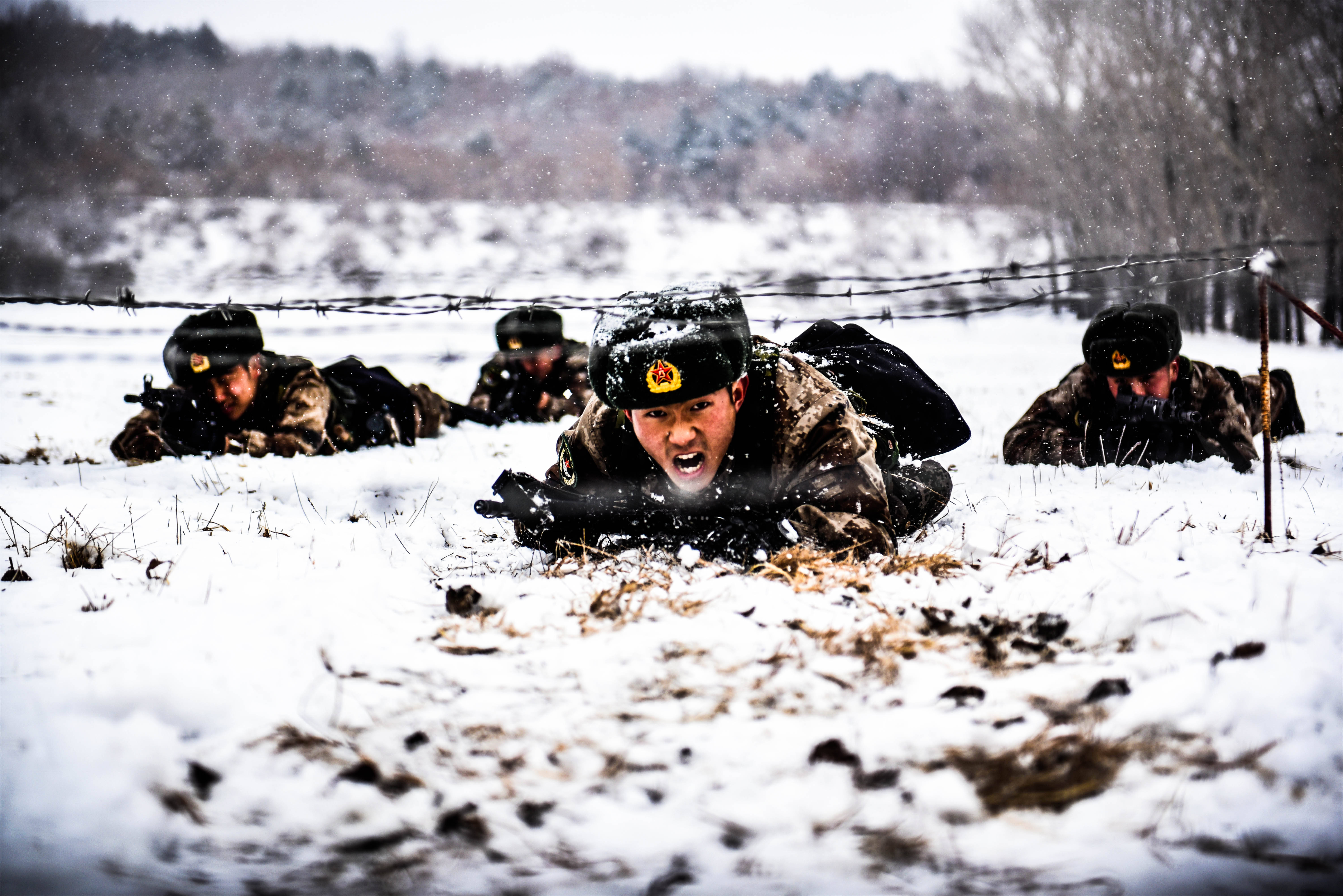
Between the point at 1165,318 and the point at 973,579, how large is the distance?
12.1ft

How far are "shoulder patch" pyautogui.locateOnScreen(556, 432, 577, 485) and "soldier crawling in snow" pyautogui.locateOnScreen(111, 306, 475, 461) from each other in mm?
3386

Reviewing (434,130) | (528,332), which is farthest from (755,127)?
(528,332)

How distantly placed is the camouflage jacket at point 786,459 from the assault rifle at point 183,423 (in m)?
3.89

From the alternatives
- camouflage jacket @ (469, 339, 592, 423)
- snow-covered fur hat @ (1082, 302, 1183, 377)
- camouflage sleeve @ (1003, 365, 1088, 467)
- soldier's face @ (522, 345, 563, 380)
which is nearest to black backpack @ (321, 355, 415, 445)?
camouflage jacket @ (469, 339, 592, 423)

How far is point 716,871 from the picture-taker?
55.3 inches

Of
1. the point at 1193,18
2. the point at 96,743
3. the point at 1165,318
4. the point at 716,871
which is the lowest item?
the point at 716,871


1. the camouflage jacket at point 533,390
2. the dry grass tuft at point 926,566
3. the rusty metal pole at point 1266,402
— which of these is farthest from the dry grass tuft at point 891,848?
the camouflage jacket at point 533,390

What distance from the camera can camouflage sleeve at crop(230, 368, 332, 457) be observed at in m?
6.06

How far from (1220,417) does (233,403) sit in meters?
7.14

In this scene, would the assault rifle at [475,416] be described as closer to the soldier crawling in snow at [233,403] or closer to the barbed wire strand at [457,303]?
the soldier crawling in snow at [233,403]

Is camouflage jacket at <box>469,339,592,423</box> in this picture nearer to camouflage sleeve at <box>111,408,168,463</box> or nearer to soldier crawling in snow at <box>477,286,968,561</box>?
camouflage sleeve at <box>111,408,168,463</box>

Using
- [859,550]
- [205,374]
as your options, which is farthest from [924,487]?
[205,374]

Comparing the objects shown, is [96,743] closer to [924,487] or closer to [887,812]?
[887,812]

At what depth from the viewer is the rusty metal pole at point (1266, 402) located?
2602 millimetres
